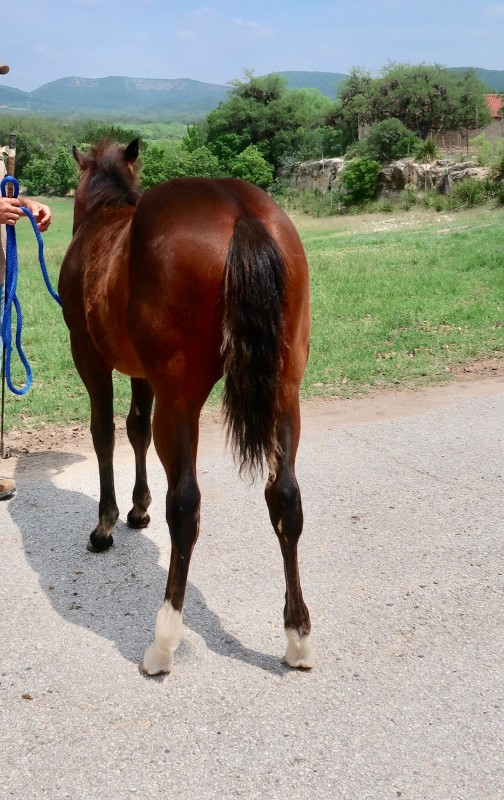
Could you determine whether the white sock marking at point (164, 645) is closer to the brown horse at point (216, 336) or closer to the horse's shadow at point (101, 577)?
the brown horse at point (216, 336)

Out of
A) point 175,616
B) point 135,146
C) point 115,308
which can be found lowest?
point 175,616

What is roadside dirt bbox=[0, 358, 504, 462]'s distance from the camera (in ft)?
18.1

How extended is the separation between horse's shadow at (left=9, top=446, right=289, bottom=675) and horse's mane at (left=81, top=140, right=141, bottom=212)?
73.0 inches

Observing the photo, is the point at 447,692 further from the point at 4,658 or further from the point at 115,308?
the point at 115,308

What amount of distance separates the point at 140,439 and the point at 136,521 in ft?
1.59

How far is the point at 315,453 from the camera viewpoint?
5270 millimetres

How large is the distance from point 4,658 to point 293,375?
5.51 ft

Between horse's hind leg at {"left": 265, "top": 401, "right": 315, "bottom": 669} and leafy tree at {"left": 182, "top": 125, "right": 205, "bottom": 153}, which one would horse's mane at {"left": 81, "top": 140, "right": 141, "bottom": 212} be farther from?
leafy tree at {"left": 182, "top": 125, "right": 205, "bottom": 153}

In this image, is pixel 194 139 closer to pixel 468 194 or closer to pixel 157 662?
pixel 468 194

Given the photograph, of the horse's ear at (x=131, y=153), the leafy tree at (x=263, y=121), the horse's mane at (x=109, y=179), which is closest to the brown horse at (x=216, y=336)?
the horse's mane at (x=109, y=179)

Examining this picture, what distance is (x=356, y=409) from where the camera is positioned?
635 cm

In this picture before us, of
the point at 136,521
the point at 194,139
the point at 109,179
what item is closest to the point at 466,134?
the point at 194,139

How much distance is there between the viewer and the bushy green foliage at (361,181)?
1351 inches

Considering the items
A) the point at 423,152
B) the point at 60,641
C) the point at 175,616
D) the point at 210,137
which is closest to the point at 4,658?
the point at 60,641
